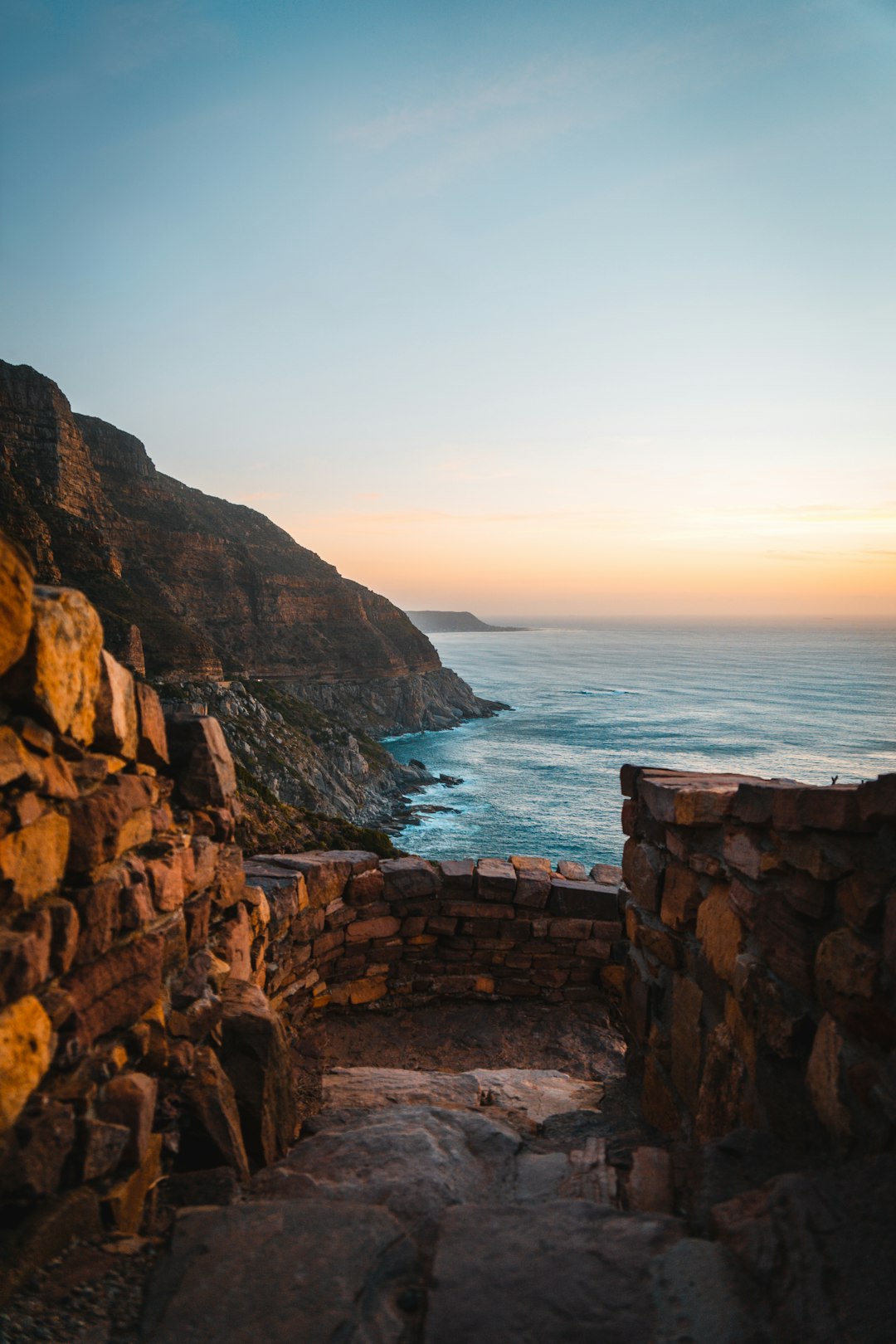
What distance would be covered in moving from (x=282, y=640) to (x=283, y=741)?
2493 centimetres

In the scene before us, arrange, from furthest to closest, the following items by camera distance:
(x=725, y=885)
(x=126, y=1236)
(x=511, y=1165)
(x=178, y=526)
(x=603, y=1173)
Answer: (x=178, y=526) → (x=725, y=885) → (x=511, y=1165) → (x=603, y=1173) → (x=126, y=1236)

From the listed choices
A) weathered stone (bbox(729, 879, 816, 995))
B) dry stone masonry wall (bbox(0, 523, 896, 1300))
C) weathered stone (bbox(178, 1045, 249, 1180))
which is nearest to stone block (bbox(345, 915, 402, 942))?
dry stone masonry wall (bbox(0, 523, 896, 1300))

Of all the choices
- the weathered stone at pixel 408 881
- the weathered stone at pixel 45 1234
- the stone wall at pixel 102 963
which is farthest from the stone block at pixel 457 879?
the weathered stone at pixel 45 1234

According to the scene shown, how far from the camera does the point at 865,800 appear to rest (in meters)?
3.00

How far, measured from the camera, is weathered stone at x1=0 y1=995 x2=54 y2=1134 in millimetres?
2350

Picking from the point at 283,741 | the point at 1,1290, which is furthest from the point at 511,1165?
the point at 283,741

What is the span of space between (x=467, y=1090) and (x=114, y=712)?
4.05m

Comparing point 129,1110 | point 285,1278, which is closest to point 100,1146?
point 129,1110

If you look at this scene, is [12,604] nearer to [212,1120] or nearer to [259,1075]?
[212,1120]

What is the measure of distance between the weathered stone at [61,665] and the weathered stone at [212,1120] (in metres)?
1.80

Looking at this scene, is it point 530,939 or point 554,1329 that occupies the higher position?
point 554,1329

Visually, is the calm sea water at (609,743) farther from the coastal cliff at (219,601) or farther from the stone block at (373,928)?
the stone block at (373,928)

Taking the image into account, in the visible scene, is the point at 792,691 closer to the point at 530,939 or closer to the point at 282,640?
the point at 282,640

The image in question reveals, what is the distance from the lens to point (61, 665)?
110 inches
